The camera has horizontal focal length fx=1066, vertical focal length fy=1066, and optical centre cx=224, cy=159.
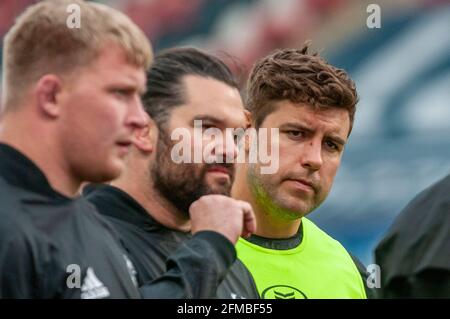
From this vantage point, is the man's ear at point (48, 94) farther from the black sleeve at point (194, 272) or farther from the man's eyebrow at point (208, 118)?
the man's eyebrow at point (208, 118)

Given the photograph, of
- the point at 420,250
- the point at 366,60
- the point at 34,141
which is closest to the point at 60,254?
the point at 34,141

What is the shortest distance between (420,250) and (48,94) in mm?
855

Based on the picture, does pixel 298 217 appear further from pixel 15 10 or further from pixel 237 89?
pixel 15 10

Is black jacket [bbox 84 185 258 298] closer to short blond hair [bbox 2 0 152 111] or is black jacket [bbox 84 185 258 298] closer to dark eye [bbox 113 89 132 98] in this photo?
dark eye [bbox 113 89 132 98]

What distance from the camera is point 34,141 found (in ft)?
7.19

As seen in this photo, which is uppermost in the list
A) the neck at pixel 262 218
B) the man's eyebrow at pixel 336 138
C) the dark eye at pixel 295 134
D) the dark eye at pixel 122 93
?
the dark eye at pixel 122 93

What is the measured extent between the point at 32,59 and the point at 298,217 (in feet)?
4.70

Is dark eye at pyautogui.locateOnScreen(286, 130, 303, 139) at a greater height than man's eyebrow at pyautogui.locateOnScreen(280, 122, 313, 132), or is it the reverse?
man's eyebrow at pyautogui.locateOnScreen(280, 122, 313, 132)

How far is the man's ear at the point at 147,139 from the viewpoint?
9.53 ft

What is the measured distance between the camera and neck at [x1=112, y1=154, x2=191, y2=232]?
285 centimetres

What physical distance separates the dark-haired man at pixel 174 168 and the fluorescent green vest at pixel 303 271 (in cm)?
38

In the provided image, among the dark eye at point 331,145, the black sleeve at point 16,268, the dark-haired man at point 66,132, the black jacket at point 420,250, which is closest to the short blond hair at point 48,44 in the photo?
the dark-haired man at point 66,132

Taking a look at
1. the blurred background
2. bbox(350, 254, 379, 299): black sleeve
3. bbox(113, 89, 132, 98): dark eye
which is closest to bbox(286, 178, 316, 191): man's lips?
bbox(350, 254, 379, 299): black sleeve

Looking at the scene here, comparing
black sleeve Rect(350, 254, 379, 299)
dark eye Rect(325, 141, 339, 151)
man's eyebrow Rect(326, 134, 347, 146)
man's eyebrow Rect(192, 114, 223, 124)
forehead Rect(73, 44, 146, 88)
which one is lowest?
black sleeve Rect(350, 254, 379, 299)
